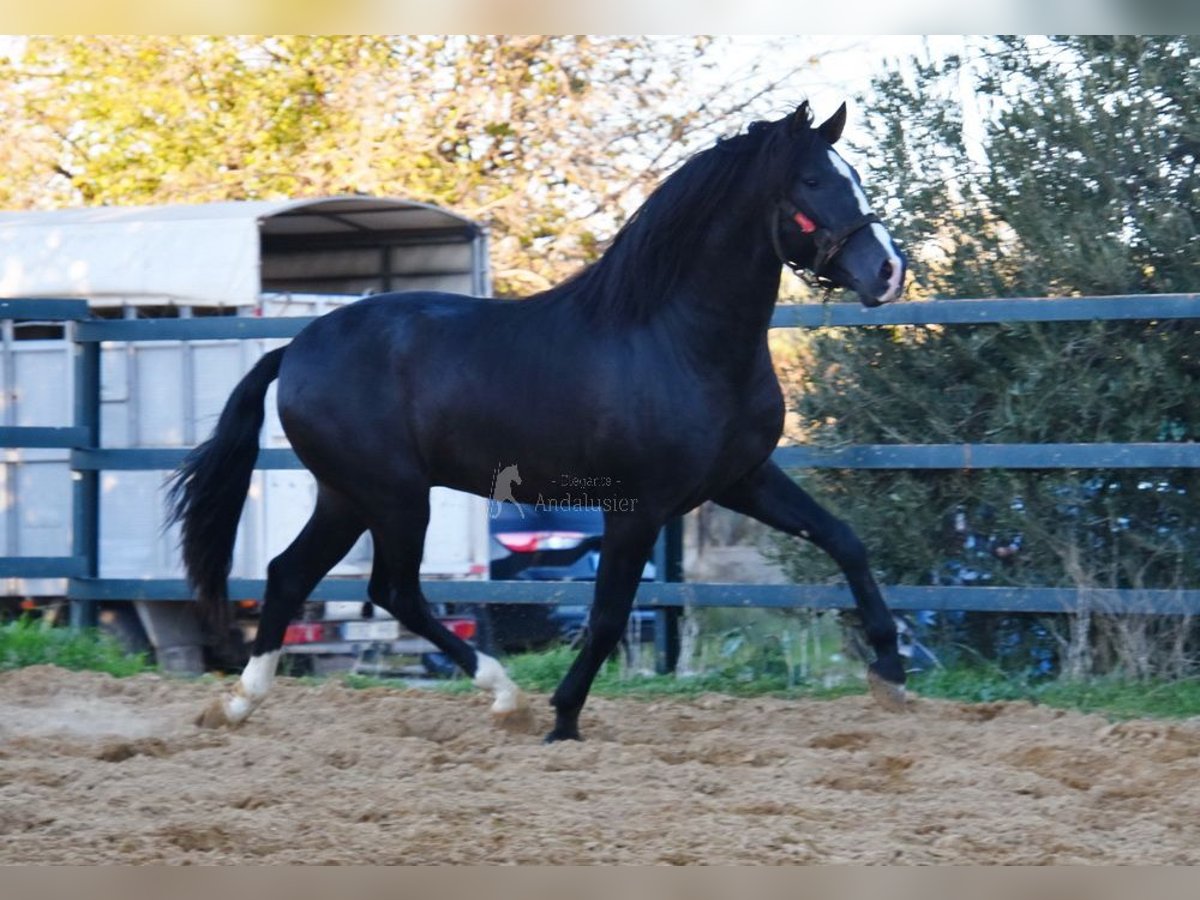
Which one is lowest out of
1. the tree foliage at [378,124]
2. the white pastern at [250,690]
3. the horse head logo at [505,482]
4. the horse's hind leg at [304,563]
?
the white pastern at [250,690]

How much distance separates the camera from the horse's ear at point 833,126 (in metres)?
5.09

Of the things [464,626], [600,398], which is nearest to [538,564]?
[464,626]

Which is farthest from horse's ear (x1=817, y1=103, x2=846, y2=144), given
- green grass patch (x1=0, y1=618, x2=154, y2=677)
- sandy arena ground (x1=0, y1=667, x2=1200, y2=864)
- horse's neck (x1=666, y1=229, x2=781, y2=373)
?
green grass patch (x1=0, y1=618, x2=154, y2=677)

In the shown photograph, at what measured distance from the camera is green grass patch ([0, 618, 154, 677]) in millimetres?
6898

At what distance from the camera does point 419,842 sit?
12.0 ft

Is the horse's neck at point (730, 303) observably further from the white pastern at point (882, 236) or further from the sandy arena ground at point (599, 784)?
the sandy arena ground at point (599, 784)

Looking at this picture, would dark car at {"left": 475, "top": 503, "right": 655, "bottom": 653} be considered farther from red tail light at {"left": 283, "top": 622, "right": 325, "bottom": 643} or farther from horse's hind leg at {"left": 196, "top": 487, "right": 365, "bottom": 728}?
horse's hind leg at {"left": 196, "top": 487, "right": 365, "bottom": 728}

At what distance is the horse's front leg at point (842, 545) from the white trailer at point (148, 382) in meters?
4.23

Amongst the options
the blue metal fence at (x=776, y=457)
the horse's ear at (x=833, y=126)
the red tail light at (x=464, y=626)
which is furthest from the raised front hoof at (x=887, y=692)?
the red tail light at (x=464, y=626)

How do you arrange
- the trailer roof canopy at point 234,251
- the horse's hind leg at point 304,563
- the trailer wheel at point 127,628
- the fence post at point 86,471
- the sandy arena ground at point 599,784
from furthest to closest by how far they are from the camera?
the trailer roof canopy at point 234,251 → the trailer wheel at point 127,628 → the fence post at point 86,471 → the horse's hind leg at point 304,563 → the sandy arena ground at point 599,784

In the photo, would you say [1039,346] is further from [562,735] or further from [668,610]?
[562,735]

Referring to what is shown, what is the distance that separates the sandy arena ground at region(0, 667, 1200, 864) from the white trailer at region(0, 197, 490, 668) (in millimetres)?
2947

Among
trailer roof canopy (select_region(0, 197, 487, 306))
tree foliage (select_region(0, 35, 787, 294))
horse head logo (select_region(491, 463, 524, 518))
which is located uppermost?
tree foliage (select_region(0, 35, 787, 294))

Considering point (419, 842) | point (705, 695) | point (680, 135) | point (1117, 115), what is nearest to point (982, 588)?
point (705, 695)
